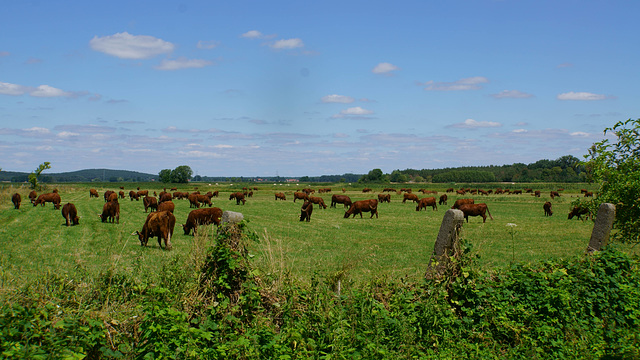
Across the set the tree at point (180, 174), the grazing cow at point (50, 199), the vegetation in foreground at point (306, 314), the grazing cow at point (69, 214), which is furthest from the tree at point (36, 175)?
the tree at point (180, 174)

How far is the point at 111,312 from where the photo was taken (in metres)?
5.18

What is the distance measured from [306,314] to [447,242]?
257cm

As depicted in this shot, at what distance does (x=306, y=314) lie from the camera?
18.3 ft

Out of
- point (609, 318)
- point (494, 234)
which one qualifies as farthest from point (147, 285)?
point (494, 234)

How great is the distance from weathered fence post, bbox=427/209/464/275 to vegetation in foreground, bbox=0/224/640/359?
210 millimetres

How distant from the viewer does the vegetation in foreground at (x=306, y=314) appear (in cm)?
464

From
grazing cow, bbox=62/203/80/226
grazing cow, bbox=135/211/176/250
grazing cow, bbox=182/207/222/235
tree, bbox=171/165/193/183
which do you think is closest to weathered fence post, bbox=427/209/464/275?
grazing cow, bbox=135/211/176/250

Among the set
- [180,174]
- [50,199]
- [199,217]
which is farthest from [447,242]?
[180,174]

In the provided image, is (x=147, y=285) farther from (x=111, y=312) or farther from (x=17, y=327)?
(x=17, y=327)

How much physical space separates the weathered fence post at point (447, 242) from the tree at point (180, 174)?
172369 millimetres

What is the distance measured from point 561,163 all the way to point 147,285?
198082 mm

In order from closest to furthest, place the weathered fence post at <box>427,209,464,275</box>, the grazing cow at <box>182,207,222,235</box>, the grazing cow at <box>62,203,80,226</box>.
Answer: the weathered fence post at <box>427,209,464,275</box> < the grazing cow at <box>182,207,222,235</box> < the grazing cow at <box>62,203,80,226</box>

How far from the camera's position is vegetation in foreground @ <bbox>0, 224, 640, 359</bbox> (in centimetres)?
464

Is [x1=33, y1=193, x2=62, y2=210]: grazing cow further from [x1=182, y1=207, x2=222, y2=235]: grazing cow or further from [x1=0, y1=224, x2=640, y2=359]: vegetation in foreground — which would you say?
[x1=0, y1=224, x2=640, y2=359]: vegetation in foreground
